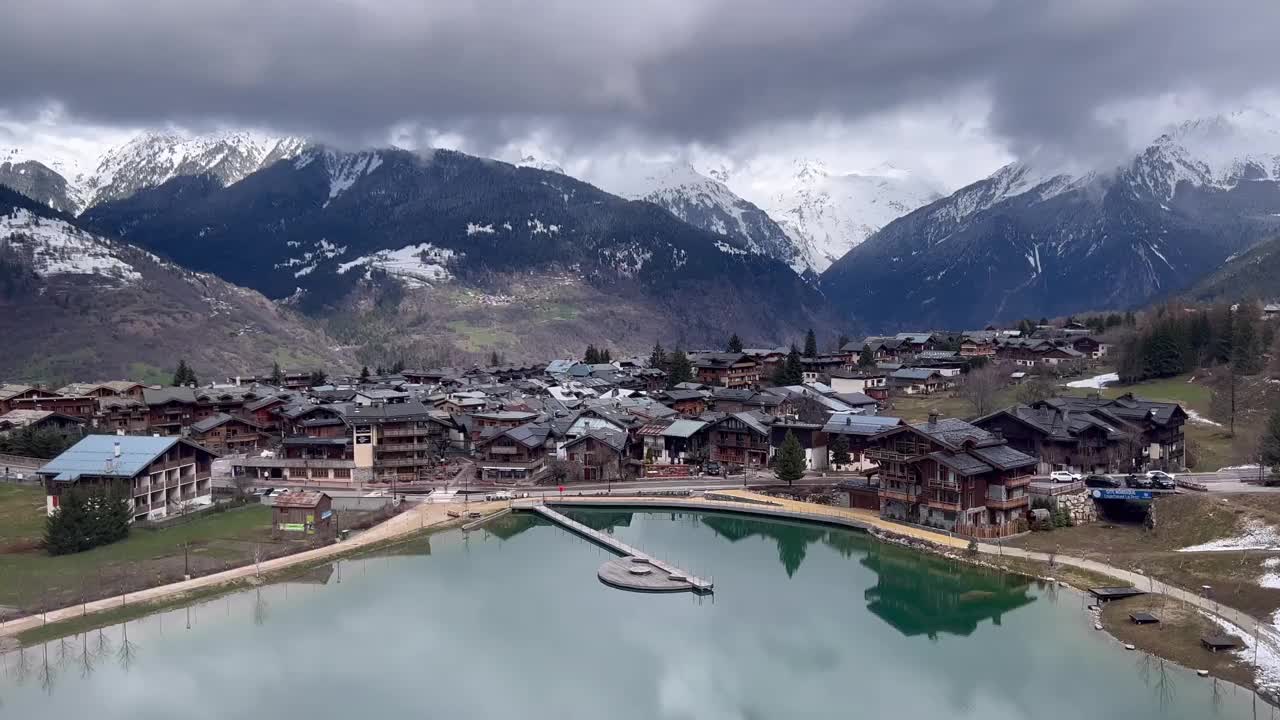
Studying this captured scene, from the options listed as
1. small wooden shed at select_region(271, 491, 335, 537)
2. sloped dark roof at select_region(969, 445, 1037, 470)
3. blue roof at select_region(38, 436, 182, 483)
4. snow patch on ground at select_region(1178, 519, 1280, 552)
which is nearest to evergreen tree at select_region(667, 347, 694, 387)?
sloped dark roof at select_region(969, 445, 1037, 470)

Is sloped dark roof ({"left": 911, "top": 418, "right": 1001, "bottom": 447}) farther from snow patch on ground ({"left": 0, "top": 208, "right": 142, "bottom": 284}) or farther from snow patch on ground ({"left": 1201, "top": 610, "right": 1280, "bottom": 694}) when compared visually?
snow patch on ground ({"left": 0, "top": 208, "right": 142, "bottom": 284})

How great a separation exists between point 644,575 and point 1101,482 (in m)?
22.6

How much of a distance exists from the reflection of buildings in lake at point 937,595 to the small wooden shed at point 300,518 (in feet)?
81.9

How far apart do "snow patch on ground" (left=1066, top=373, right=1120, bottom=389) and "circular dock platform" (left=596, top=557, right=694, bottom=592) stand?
2159 inches

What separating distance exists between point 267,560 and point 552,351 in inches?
5519

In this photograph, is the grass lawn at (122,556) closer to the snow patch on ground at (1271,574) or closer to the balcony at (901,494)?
the balcony at (901,494)

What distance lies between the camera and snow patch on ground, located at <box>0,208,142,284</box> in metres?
164

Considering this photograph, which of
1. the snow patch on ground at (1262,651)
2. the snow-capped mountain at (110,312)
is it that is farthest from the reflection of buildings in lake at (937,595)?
the snow-capped mountain at (110,312)

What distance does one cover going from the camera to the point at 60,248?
554ft

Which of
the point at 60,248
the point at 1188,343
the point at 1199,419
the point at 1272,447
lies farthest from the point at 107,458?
the point at 60,248

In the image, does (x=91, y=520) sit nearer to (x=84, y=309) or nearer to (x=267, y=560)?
(x=267, y=560)

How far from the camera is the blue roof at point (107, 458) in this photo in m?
45.5

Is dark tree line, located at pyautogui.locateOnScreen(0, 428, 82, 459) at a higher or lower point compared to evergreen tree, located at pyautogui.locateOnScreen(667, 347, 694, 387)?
lower

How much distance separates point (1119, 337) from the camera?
10000 centimetres
